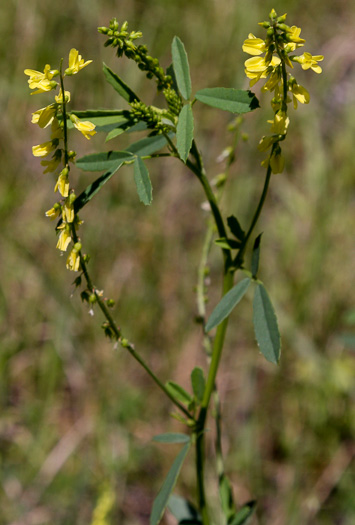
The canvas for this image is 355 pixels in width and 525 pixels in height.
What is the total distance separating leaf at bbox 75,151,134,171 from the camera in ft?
3.57

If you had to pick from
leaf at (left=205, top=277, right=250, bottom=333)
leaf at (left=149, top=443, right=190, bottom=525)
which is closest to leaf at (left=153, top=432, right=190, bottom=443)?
leaf at (left=149, top=443, right=190, bottom=525)

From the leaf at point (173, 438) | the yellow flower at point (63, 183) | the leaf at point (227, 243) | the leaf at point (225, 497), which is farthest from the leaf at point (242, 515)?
the yellow flower at point (63, 183)

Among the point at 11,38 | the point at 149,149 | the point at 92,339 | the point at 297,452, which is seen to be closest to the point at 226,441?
the point at 297,452

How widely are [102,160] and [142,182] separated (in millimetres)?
108

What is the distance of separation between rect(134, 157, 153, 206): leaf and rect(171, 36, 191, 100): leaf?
0.50ft

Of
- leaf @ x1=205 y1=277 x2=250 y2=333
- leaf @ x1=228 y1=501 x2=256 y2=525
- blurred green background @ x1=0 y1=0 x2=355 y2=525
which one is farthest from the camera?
blurred green background @ x1=0 y1=0 x2=355 y2=525

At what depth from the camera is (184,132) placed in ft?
3.14

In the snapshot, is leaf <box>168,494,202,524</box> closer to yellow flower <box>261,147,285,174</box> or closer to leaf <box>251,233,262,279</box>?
leaf <box>251,233,262,279</box>

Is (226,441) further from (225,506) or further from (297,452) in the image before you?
(225,506)

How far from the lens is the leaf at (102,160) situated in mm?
1087

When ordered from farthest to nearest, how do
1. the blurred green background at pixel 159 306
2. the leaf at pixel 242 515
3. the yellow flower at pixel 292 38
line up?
the blurred green background at pixel 159 306, the leaf at pixel 242 515, the yellow flower at pixel 292 38

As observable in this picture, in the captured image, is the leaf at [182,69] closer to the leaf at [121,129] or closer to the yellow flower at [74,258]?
the leaf at [121,129]

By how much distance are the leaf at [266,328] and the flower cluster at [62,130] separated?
1.12ft

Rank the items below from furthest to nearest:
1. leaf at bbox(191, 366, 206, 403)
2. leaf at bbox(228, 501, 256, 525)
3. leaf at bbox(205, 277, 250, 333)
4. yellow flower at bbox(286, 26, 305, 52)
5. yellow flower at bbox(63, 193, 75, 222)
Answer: leaf at bbox(228, 501, 256, 525), leaf at bbox(191, 366, 206, 403), leaf at bbox(205, 277, 250, 333), yellow flower at bbox(63, 193, 75, 222), yellow flower at bbox(286, 26, 305, 52)
